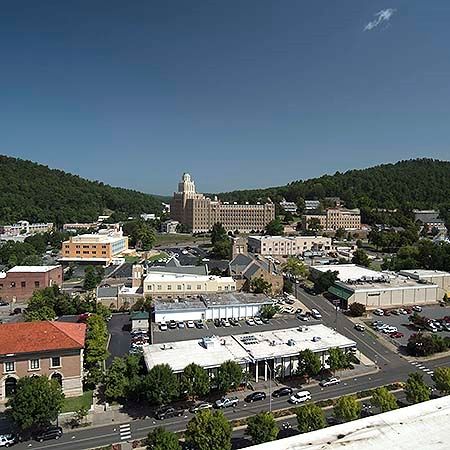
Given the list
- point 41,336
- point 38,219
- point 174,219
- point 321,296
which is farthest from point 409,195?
point 41,336

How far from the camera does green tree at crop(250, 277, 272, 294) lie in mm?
41094

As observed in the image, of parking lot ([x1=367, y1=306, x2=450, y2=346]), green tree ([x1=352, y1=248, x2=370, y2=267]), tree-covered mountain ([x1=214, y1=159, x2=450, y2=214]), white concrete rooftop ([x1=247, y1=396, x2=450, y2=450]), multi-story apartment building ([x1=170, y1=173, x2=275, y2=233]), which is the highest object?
tree-covered mountain ([x1=214, y1=159, x2=450, y2=214])

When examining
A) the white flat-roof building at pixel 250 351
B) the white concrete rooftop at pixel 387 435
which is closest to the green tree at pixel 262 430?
the white concrete rooftop at pixel 387 435

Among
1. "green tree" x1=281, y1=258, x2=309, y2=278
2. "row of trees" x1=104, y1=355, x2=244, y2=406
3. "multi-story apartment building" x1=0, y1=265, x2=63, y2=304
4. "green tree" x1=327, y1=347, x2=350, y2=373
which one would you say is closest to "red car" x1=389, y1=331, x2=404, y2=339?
"green tree" x1=327, y1=347, x2=350, y2=373

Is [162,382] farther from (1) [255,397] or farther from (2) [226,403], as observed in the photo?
(1) [255,397]

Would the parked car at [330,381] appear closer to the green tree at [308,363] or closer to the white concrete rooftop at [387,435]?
the green tree at [308,363]

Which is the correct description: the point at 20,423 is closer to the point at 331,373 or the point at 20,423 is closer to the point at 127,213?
the point at 331,373

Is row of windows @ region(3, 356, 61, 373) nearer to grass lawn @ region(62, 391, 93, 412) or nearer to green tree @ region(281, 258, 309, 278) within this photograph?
grass lawn @ region(62, 391, 93, 412)

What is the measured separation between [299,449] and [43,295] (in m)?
32.4

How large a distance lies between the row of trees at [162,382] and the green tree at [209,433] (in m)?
4.07

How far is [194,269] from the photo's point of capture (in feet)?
149

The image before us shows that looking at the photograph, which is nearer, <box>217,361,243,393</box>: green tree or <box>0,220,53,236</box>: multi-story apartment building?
<box>217,361,243,393</box>: green tree

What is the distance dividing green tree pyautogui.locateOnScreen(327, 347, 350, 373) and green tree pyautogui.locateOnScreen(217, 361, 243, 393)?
19.3 feet

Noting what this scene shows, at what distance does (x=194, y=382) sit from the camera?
20250mm
